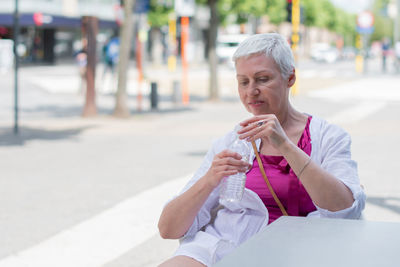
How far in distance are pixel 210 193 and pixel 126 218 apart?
3.62 meters

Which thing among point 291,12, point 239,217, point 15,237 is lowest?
point 15,237

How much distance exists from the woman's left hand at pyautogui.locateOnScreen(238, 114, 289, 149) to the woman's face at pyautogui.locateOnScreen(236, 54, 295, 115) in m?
0.32

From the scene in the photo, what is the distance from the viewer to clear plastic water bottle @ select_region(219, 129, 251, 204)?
2.96 metres

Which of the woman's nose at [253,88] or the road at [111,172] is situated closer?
the woman's nose at [253,88]

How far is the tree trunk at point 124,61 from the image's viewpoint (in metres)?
15.9

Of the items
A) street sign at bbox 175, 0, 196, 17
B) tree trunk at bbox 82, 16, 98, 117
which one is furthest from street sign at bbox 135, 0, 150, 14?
tree trunk at bbox 82, 16, 98, 117

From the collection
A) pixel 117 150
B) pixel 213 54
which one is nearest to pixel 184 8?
pixel 213 54

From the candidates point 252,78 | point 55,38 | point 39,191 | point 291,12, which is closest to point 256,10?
point 55,38

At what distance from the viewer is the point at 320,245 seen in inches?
96.8

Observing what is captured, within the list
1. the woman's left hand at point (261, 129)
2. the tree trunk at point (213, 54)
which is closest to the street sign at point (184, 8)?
the tree trunk at point (213, 54)

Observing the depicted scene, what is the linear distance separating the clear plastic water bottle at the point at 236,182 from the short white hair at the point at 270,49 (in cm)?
37

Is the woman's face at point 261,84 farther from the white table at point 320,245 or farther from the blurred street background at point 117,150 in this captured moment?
the blurred street background at point 117,150

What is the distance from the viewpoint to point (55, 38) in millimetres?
55344

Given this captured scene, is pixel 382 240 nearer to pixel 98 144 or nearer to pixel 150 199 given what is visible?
pixel 150 199
